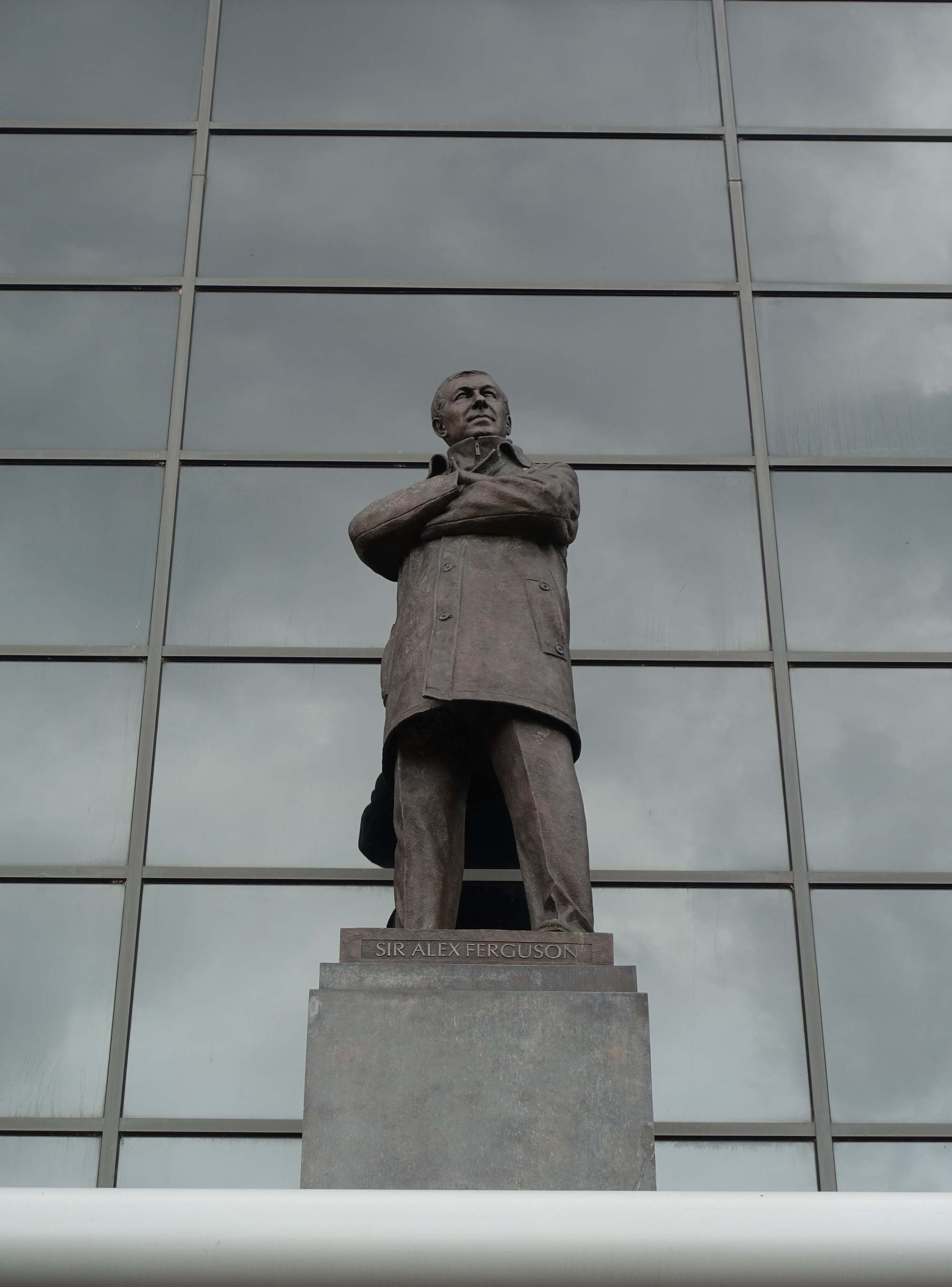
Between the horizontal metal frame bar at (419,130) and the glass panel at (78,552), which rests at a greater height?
the horizontal metal frame bar at (419,130)

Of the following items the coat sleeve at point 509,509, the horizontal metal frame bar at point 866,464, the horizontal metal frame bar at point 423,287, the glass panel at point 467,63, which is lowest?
the coat sleeve at point 509,509

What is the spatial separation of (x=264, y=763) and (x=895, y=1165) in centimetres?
402

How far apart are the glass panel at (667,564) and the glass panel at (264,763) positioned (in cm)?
145

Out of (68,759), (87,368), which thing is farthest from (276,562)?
(87,368)

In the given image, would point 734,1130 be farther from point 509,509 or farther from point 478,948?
point 509,509

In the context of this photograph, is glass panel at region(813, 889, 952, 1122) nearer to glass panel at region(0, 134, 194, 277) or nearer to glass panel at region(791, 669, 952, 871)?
glass panel at region(791, 669, 952, 871)

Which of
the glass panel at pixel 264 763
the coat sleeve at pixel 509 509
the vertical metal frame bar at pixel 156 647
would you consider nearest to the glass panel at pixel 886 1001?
the glass panel at pixel 264 763

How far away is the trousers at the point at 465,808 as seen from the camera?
620 cm

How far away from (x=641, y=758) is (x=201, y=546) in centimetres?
296

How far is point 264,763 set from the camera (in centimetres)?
933

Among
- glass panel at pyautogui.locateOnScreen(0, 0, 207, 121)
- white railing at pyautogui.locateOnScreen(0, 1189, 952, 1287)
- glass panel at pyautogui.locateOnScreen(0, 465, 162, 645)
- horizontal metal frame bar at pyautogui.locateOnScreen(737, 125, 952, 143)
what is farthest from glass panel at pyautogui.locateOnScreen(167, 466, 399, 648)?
white railing at pyautogui.locateOnScreen(0, 1189, 952, 1287)

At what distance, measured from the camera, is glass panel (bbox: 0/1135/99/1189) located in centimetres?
819

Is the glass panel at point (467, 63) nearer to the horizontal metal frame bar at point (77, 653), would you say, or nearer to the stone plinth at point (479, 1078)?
the horizontal metal frame bar at point (77, 653)

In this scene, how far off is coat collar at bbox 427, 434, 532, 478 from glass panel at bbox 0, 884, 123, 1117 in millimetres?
3323
